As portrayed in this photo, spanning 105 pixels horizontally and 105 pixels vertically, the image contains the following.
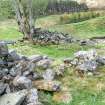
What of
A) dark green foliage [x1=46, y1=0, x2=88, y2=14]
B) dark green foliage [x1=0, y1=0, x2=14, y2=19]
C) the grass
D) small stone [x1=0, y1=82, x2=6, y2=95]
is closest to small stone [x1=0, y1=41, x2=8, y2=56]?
small stone [x1=0, y1=82, x2=6, y2=95]

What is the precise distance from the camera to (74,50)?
26547 mm

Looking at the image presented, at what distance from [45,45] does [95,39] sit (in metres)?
7.75

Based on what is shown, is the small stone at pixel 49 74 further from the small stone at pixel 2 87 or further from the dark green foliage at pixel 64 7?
the dark green foliage at pixel 64 7

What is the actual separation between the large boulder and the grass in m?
1.26

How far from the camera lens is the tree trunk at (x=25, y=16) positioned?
31.2 m

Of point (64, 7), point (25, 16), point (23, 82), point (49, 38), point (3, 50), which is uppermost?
point (3, 50)

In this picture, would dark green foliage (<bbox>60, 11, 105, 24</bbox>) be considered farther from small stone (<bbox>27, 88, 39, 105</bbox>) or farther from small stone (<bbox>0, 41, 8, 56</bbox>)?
small stone (<bbox>27, 88, 39, 105</bbox>)

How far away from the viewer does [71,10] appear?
4981 cm

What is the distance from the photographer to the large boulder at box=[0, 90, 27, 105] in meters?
12.5

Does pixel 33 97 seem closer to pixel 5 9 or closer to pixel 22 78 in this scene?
pixel 22 78

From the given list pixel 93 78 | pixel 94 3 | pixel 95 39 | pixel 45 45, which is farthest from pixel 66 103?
pixel 94 3

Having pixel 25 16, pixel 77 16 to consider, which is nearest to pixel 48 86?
pixel 25 16

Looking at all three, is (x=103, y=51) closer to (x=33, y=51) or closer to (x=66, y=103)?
(x=33, y=51)

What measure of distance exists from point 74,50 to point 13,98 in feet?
46.7
